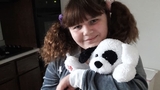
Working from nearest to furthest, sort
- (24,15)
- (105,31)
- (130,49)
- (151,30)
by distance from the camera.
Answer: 1. (130,49)
2. (105,31)
3. (151,30)
4. (24,15)

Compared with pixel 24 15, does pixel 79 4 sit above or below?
above

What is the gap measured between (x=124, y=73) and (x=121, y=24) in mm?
301

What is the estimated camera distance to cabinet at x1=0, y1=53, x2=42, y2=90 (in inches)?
70.5

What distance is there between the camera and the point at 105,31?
0.80m

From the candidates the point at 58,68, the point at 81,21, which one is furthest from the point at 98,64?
the point at 58,68

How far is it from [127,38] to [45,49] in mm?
408

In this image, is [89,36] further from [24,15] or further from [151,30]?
[24,15]

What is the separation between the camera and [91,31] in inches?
A: 30.0

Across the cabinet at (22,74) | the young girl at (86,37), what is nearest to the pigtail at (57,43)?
the young girl at (86,37)

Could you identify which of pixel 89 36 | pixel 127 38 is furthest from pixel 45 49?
pixel 127 38

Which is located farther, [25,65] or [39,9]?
[39,9]

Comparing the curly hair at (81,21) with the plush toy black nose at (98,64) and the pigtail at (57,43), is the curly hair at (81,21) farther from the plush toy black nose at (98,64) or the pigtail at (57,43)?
the plush toy black nose at (98,64)

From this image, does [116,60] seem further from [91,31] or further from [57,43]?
[57,43]

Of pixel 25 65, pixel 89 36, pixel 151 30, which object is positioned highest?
pixel 89 36
